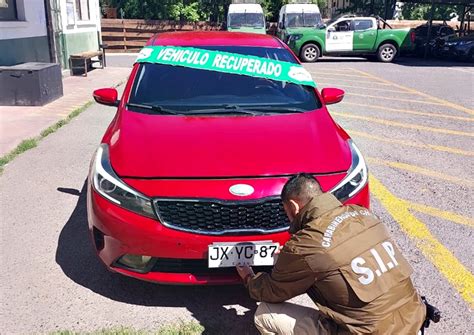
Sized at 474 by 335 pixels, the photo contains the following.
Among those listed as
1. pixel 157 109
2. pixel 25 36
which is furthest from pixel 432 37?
pixel 157 109

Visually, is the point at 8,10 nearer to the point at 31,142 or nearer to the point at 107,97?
the point at 31,142

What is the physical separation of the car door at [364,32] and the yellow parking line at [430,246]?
1454cm

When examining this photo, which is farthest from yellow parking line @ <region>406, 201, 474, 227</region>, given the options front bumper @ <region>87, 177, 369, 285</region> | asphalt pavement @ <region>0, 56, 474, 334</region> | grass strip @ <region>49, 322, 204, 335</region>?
grass strip @ <region>49, 322, 204, 335</region>

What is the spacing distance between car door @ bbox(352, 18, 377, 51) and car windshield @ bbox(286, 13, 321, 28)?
1.74 metres

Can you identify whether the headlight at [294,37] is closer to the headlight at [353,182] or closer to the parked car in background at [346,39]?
the parked car in background at [346,39]

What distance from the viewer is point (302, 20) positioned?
63.8 ft

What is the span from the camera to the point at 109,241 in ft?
9.00

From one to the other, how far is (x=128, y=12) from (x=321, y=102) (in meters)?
22.6

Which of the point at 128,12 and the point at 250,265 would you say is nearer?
the point at 250,265

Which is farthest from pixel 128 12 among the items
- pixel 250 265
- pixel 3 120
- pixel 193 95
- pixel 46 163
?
pixel 250 265

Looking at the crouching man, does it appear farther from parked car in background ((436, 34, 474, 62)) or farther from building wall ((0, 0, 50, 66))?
parked car in background ((436, 34, 474, 62))

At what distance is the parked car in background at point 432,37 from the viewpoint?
808 inches

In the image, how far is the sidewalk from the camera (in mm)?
6832

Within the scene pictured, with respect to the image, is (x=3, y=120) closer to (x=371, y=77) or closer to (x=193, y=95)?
(x=193, y=95)
